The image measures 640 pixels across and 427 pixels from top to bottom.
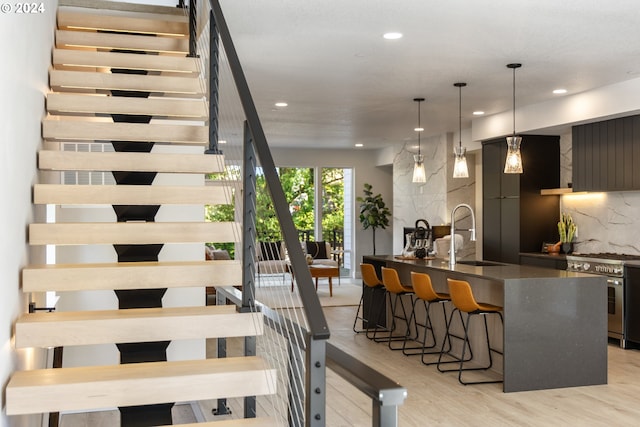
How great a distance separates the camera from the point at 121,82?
4.27 m

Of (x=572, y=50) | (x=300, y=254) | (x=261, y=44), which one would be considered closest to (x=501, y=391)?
(x=572, y=50)

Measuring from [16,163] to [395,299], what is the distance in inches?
219

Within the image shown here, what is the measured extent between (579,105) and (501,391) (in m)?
3.78

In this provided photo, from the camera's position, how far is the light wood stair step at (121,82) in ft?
13.7

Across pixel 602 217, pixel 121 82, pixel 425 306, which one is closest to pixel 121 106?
Result: pixel 121 82

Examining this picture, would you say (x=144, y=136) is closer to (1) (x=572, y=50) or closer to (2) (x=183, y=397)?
(2) (x=183, y=397)

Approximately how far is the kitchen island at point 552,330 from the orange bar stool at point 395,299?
60.2 inches

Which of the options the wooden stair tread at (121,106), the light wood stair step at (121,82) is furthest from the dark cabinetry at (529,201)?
the wooden stair tread at (121,106)

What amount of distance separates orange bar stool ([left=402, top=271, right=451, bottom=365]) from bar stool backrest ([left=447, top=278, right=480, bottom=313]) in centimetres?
55

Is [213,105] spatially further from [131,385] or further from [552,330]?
[552,330]

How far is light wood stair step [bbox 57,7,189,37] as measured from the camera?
4.94 metres

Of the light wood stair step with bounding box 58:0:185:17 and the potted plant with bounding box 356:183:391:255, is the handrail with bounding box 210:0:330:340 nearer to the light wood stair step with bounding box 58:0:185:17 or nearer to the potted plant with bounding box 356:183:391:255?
the light wood stair step with bounding box 58:0:185:17

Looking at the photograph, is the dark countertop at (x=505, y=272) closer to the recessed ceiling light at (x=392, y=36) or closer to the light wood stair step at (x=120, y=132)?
the recessed ceiling light at (x=392, y=36)

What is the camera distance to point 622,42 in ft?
17.6
